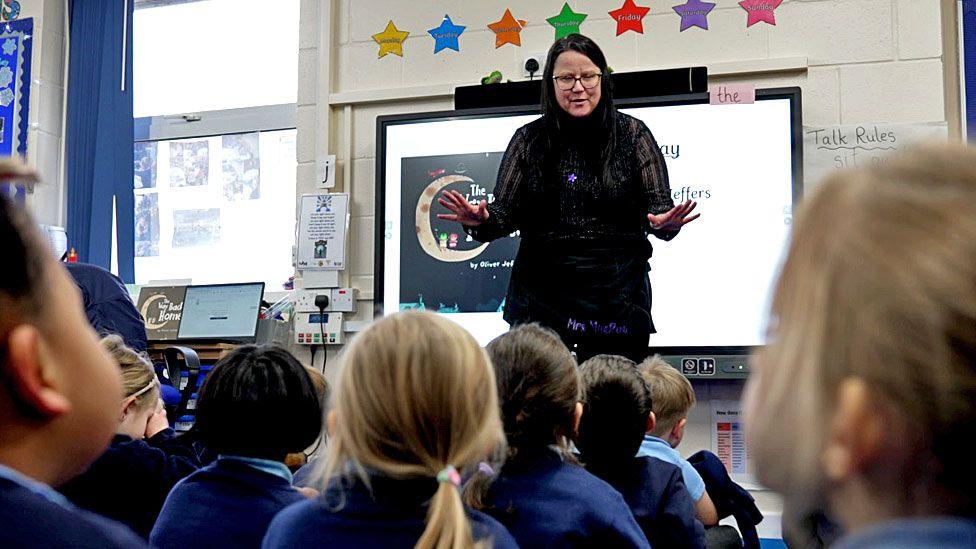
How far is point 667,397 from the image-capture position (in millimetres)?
2371

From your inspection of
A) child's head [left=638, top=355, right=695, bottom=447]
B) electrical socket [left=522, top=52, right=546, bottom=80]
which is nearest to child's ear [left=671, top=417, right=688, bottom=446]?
child's head [left=638, top=355, right=695, bottom=447]

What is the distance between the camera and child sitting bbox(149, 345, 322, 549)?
58.7 inches

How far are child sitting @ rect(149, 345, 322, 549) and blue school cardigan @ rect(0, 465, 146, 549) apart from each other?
88 centimetres

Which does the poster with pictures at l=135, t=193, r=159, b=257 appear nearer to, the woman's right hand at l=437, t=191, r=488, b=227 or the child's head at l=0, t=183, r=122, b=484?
A: the woman's right hand at l=437, t=191, r=488, b=227

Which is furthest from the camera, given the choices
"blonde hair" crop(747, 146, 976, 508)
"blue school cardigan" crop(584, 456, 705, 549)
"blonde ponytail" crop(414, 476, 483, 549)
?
"blue school cardigan" crop(584, 456, 705, 549)

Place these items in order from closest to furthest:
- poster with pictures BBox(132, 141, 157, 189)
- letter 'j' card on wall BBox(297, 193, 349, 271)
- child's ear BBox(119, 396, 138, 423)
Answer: child's ear BBox(119, 396, 138, 423), letter 'j' card on wall BBox(297, 193, 349, 271), poster with pictures BBox(132, 141, 157, 189)

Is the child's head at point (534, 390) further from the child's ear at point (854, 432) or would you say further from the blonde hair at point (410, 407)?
the child's ear at point (854, 432)

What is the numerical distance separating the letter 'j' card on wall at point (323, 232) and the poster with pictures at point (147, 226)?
1.02 meters

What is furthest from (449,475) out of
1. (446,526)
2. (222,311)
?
(222,311)

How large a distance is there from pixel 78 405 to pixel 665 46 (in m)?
3.67

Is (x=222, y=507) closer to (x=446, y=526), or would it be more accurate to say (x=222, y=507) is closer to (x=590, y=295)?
(x=446, y=526)

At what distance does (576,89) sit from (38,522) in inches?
74.6

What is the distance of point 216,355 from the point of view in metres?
4.25

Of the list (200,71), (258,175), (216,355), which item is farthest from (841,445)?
(200,71)
